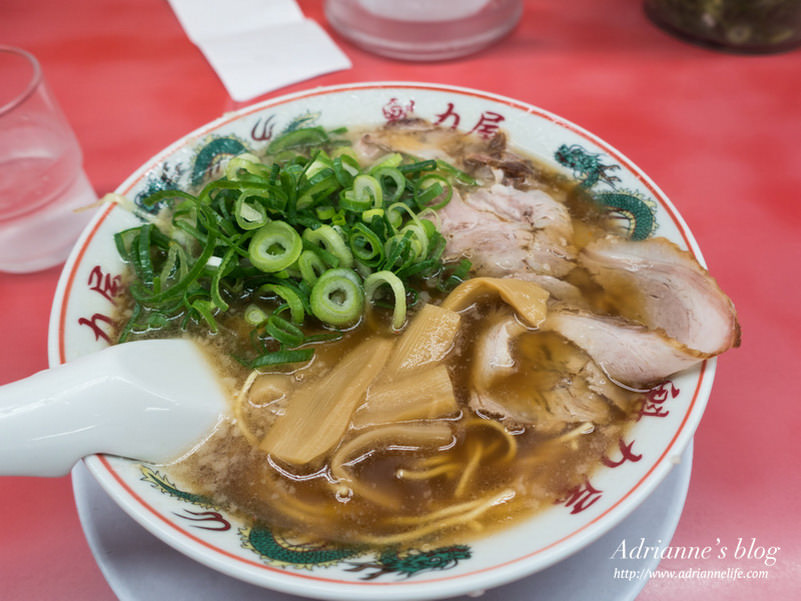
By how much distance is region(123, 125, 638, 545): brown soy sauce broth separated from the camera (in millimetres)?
1210

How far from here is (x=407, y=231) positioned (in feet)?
5.21

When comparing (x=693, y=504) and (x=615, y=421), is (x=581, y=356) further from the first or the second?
(x=693, y=504)

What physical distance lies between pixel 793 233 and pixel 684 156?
0.51 metres

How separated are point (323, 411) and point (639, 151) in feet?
5.78

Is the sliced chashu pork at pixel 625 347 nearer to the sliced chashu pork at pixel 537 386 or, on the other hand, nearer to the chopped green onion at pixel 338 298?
the sliced chashu pork at pixel 537 386

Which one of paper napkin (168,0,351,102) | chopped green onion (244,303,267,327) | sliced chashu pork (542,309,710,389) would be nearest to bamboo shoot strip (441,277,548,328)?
sliced chashu pork (542,309,710,389)

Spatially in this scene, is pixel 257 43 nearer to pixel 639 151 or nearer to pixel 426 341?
pixel 639 151

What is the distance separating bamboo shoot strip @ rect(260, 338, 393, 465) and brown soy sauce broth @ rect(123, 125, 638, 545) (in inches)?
1.5

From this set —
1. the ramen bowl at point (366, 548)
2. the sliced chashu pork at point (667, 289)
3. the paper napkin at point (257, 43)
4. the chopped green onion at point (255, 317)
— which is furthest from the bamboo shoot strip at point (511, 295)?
the paper napkin at point (257, 43)

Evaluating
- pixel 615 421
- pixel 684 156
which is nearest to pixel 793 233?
pixel 684 156

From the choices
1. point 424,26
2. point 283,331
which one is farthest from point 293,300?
point 424,26

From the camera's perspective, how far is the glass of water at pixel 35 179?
1867mm

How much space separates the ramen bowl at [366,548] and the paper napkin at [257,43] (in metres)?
0.94

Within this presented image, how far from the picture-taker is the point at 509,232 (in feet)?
5.61
